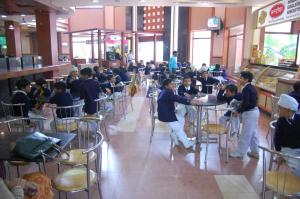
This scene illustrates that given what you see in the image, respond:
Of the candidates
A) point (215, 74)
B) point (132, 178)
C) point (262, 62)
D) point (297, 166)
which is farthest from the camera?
point (215, 74)

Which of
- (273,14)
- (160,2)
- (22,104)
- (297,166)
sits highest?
(160,2)

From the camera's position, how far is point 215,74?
8773mm

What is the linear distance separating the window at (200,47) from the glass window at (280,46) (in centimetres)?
431

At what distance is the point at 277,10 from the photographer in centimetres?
609

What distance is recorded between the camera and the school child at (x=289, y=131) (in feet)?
7.32

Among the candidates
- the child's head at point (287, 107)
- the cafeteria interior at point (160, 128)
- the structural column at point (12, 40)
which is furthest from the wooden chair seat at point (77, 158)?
the structural column at point (12, 40)

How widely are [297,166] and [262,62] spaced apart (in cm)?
556

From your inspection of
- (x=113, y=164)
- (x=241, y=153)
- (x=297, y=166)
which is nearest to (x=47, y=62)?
(x=113, y=164)

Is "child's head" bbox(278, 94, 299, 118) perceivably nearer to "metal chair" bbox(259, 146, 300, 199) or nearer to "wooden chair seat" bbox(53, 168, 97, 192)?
"metal chair" bbox(259, 146, 300, 199)

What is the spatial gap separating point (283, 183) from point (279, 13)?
5.09 m

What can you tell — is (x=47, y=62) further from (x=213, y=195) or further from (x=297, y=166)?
(x=297, y=166)

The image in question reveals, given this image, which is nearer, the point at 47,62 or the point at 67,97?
the point at 67,97

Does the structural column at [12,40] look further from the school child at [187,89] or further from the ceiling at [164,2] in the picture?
the school child at [187,89]

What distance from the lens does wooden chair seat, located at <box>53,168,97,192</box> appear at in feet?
6.48
